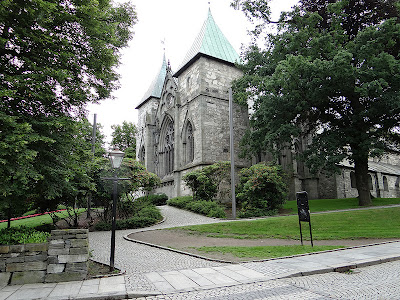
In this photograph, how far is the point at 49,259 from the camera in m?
5.65

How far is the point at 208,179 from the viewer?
20.0 metres

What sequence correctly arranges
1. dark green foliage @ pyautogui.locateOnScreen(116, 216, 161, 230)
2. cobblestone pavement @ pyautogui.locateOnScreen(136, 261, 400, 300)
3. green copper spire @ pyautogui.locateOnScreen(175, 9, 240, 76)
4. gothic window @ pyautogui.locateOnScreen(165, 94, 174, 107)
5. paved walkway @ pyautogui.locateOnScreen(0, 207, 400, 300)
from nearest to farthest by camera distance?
cobblestone pavement @ pyautogui.locateOnScreen(136, 261, 400, 300), paved walkway @ pyautogui.locateOnScreen(0, 207, 400, 300), dark green foliage @ pyautogui.locateOnScreen(116, 216, 161, 230), green copper spire @ pyautogui.locateOnScreen(175, 9, 240, 76), gothic window @ pyautogui.locateOnScreen(165, 94, 174, 107)

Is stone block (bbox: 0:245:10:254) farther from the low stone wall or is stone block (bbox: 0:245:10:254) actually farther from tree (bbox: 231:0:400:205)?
tree (bbox: 231:0:400:205)

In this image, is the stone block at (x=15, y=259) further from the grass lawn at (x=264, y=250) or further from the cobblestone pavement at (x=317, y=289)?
the grass lawn at (x=264, y=250)

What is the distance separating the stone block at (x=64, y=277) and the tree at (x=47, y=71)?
217 centimetres

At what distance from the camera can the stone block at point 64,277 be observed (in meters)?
5.61

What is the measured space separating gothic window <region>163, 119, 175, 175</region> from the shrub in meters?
14.2

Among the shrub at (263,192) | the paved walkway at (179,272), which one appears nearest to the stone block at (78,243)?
the paved walkway at (179,272)

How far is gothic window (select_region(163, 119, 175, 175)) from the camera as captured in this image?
3050 centimetres

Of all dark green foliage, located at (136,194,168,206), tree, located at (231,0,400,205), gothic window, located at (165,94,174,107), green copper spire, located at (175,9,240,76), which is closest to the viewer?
tree, located at (231,0,400,205)

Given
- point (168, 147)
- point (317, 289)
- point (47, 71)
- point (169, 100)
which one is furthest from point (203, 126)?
point (317, 289)

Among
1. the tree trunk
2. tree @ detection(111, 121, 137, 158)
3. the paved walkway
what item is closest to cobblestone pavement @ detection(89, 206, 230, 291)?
the paved walkway

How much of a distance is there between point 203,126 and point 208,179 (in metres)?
5.91

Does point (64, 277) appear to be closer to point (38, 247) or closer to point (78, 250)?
point (78, 250)
